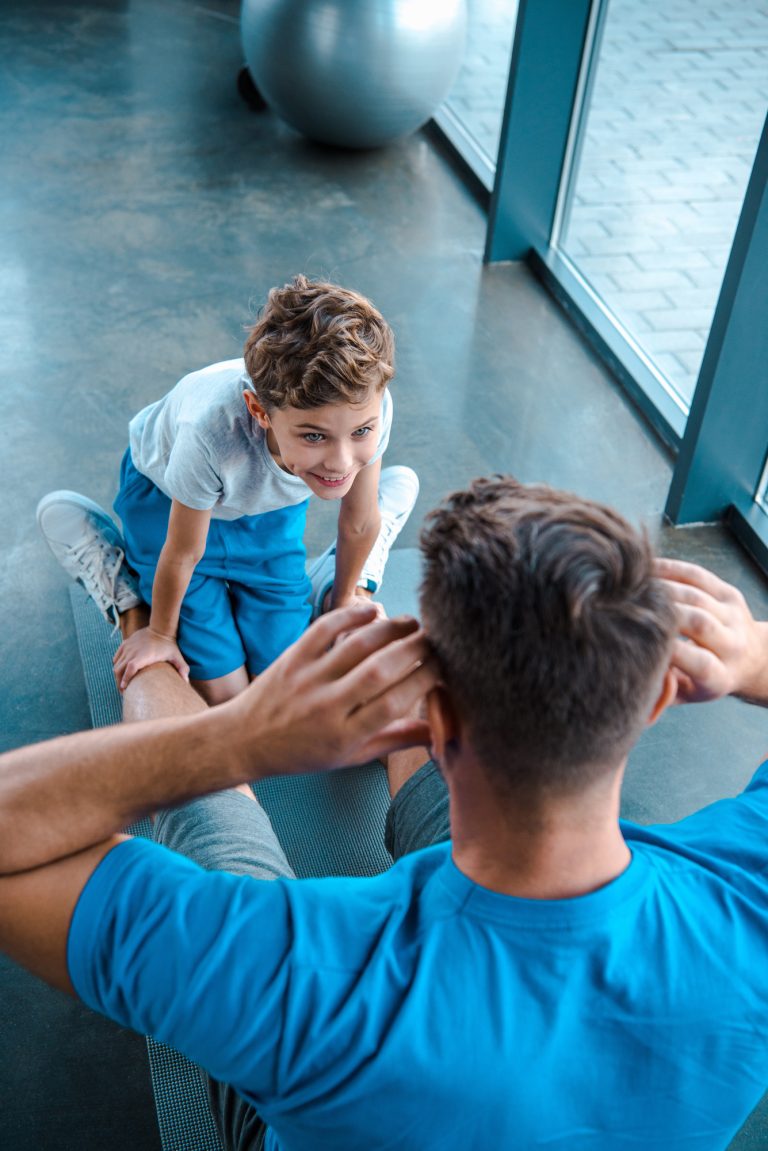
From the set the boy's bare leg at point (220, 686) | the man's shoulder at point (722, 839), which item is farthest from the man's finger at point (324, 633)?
the boy's bare leg at point (220, 686)

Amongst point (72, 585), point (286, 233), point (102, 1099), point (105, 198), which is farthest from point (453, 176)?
point (102, 1099)

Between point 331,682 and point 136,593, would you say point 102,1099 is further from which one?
point 331,682

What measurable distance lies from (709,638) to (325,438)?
891 millimetres

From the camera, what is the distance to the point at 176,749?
1077 millimetres

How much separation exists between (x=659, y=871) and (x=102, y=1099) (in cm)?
114

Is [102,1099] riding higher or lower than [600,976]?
lower

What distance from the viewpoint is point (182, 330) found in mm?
3570

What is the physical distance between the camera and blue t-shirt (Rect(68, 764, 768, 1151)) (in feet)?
3.15

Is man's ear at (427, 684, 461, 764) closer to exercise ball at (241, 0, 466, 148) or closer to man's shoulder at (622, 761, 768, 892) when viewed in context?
man's shoulder at (622, 761, 768, 892)

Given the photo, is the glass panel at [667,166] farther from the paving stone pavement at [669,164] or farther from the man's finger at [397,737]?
the man's finger at [397,737]

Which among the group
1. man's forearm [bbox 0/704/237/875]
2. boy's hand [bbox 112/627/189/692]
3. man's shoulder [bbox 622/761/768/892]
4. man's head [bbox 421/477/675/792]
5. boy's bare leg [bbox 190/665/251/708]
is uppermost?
man's head [bbox 421/477/675/792]

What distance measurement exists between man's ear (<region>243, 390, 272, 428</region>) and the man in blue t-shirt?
35.3 inches

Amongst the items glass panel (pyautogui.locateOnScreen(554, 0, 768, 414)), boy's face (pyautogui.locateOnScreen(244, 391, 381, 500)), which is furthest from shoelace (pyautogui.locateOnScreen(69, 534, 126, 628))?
glass panel (pyautogui.locateOnScreen(554, 0, 768, 414))

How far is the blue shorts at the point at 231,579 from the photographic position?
224 centimetres
